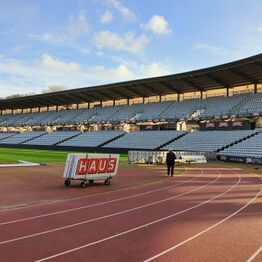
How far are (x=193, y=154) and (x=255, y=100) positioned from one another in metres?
14.7

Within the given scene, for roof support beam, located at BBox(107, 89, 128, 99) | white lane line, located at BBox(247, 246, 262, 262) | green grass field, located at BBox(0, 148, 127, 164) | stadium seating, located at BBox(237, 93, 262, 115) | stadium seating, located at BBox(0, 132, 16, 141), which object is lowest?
white lane line, located at BBox(247, 246, 262, 262)

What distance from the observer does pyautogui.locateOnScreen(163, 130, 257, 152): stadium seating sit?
147ft

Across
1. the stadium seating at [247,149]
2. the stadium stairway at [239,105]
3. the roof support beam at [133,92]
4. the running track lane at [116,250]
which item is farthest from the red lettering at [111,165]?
the roof support beam at [133,92]

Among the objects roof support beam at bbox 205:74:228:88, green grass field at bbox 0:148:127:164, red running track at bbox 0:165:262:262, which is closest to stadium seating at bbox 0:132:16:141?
green grass field at bbox 0:148:127:164

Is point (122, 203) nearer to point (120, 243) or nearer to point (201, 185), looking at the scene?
point (120, 243)

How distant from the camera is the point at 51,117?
82.1 m

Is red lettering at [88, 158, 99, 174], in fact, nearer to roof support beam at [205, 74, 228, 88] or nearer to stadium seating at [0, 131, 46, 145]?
roof support beam at [205, 74, 228, 88]

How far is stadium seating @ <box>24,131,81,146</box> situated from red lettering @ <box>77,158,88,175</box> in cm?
4841

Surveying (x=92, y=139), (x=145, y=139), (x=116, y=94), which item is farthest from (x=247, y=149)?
(x=116, y=94)

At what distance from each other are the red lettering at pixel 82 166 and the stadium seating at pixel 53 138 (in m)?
48.4

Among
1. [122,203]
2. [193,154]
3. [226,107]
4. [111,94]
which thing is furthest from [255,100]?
[122,203]

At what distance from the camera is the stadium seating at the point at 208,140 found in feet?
147

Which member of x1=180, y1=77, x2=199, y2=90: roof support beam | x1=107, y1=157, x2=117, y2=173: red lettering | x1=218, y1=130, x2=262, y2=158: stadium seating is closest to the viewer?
x1=107, y1=157, x2=117, y2=173: red lettering

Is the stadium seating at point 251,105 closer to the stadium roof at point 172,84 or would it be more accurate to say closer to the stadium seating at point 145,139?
the stadium roof at point 172,84
